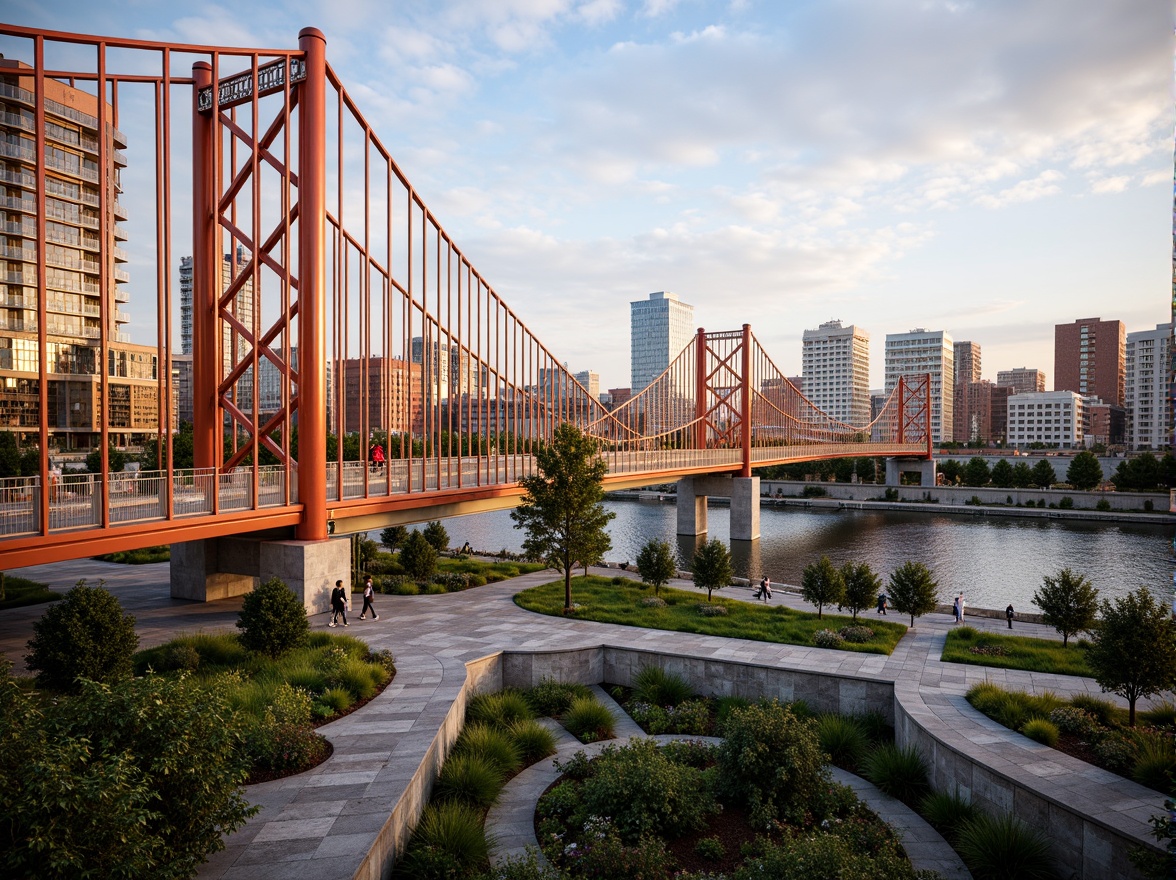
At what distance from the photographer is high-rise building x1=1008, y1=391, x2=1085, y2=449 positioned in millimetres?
120438

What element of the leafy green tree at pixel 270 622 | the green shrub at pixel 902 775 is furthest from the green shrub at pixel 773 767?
the leafy green tree at pixel 270 622

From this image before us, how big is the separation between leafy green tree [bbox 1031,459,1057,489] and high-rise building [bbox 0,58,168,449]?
7439cm

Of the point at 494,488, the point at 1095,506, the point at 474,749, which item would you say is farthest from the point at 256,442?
the point at 1095,506

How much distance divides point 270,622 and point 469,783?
19.5ft

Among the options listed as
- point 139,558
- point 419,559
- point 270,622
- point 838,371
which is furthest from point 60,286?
point 838,371

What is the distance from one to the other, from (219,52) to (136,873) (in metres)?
18.1

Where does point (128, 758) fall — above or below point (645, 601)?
above

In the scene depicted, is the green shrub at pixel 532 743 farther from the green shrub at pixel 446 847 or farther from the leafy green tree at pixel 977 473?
the leafy green tree at pixel 977 473

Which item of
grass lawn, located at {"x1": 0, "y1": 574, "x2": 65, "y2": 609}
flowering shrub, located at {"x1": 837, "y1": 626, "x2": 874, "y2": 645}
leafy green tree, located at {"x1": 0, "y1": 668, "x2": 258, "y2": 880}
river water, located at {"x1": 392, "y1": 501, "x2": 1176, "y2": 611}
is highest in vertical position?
leafy green tree, located at {"x1": 0, "y1": 668, "x2": 258, "y2": 880}

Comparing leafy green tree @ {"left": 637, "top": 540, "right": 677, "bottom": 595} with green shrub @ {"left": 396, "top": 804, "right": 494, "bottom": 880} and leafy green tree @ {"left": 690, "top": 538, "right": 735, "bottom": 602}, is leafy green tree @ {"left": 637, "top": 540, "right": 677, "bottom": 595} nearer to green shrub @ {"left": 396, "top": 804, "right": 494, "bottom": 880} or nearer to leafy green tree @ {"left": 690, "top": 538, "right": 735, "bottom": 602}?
leafy green tree @ {"left": 690, "top": 538, "right": 735, "bottom": 602}

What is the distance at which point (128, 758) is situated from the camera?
5898 millimetres

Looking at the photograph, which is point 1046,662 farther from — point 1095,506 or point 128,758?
point 1095,506

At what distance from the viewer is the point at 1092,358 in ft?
506

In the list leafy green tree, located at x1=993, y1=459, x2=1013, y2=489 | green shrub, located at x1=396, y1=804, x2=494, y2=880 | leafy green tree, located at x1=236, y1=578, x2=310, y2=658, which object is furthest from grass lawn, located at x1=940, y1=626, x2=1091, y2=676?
leafy green tree, located at x1=993, y1=459, x2=1013, y2=489
